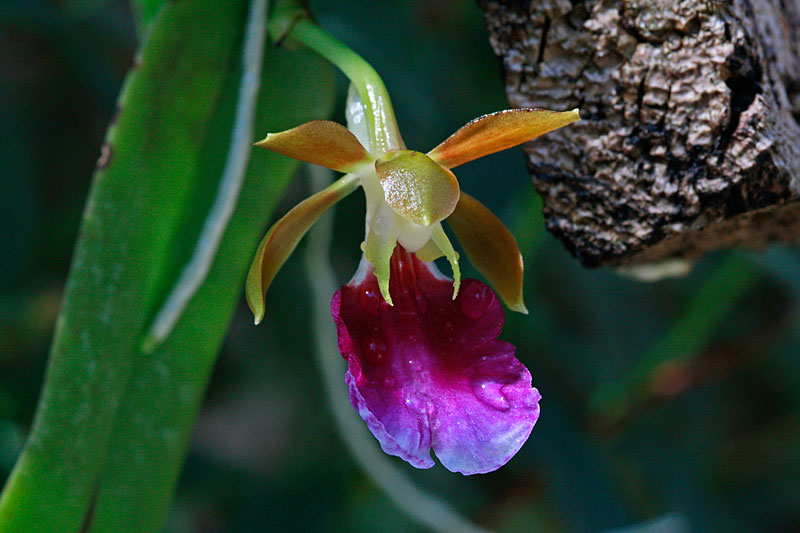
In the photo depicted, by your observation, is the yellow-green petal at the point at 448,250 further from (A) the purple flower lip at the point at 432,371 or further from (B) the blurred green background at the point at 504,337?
(B) the blurred green background at the point at 504,337

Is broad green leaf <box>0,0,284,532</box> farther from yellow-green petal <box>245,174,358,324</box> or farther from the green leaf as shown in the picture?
yellow-green petal <box>245,174,358,324</box>

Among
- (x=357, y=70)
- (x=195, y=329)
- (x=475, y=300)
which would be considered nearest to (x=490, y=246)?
(x=475, y=300)

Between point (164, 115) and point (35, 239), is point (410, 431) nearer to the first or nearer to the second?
point (164, 115)

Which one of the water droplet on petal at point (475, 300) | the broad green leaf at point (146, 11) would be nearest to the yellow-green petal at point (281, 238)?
the water droplet on petal at point (475, 300)

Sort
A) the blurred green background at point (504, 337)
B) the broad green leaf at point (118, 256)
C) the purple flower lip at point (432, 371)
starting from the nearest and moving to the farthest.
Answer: the purple flower lip at point (432, 371) < the broad green leaf at point (118, 256) < the blurred green background at point (504, 337)

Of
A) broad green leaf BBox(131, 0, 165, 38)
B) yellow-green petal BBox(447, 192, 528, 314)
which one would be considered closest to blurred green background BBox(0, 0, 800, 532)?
broad green leaf BBox(131, 0, 165, 38)
